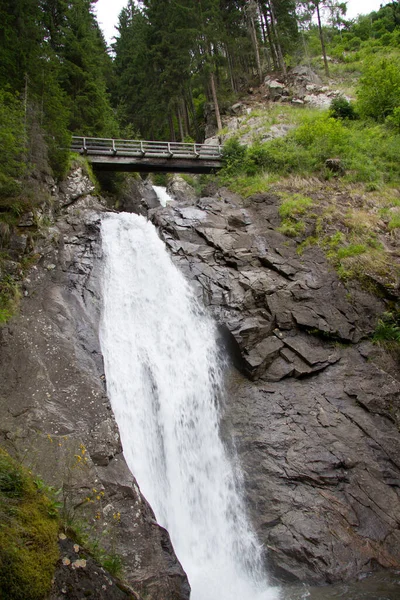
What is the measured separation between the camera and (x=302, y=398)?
12453mm

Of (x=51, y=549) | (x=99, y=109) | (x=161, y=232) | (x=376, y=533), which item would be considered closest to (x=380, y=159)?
(x=161, y=232)

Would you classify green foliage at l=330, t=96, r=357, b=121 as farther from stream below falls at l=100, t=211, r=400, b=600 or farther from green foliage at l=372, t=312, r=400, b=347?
stream below falls at l=100, t=211, r=400, b=600

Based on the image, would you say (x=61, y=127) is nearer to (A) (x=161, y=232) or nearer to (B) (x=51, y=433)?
(A) (x=161, y=232)

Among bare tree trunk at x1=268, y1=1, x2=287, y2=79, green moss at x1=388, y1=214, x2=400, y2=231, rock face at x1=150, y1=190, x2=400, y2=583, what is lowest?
rock face at x1=150, y1=190, x2=400, y2=583

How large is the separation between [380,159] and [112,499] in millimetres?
19832

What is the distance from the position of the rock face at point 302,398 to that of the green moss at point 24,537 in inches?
263

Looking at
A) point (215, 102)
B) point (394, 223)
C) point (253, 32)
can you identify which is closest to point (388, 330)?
point (394, 223)

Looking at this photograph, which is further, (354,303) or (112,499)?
(354,303)

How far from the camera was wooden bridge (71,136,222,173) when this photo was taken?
21094mm

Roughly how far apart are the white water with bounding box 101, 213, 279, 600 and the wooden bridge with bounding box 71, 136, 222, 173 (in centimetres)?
766

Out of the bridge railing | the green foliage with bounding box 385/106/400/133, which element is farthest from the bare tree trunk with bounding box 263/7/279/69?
the bridge railing

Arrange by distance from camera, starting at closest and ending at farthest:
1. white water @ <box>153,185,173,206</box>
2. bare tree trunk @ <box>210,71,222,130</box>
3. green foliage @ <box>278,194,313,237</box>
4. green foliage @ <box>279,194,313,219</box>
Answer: green foliage @ <box>278,194,313,237</box> < green foliage @ <box>279,194,313,219</box> < white water @ <box>153,185,173,206</box> < bare tree trunk @ <box>210,71,222,130</box>

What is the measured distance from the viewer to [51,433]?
8820 mm

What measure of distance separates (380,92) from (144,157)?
1473 cm
